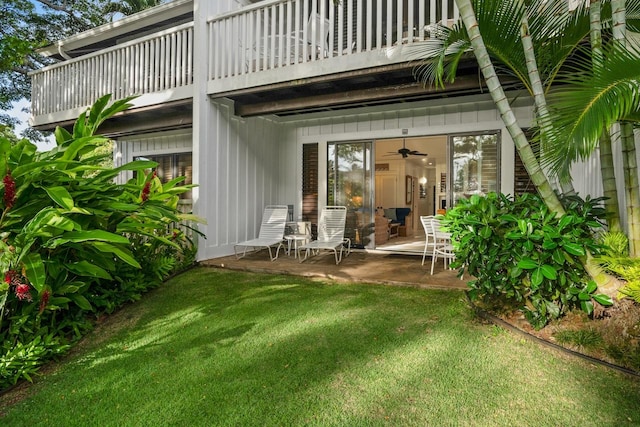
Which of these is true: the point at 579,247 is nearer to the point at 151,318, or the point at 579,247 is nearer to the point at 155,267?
the point at 151,318

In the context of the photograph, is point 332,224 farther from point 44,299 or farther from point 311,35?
point 44,299

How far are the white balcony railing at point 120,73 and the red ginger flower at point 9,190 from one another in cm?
416

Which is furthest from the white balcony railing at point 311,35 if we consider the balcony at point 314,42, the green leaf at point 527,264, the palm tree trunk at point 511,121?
the green leaf at point 527,264

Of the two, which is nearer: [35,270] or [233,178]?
[35,270]

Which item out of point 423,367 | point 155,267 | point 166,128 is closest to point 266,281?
point 155,267

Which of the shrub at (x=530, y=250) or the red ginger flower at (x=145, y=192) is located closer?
the shrub at (x=530, y=250)

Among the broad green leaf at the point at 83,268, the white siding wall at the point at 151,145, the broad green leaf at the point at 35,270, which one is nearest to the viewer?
the broad green leaf at the point at 35,270

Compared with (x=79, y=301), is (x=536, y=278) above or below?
above

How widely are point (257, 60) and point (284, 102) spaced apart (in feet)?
2.57

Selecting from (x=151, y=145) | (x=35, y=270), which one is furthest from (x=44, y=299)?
(x=151, y=145)

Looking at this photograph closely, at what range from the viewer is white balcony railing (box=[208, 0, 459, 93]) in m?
4.50

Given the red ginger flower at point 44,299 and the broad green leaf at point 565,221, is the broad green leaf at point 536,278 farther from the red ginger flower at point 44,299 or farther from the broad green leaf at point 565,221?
the red ginger flower at point 44,299

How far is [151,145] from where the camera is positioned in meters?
9.11

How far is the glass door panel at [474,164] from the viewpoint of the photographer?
602cm
